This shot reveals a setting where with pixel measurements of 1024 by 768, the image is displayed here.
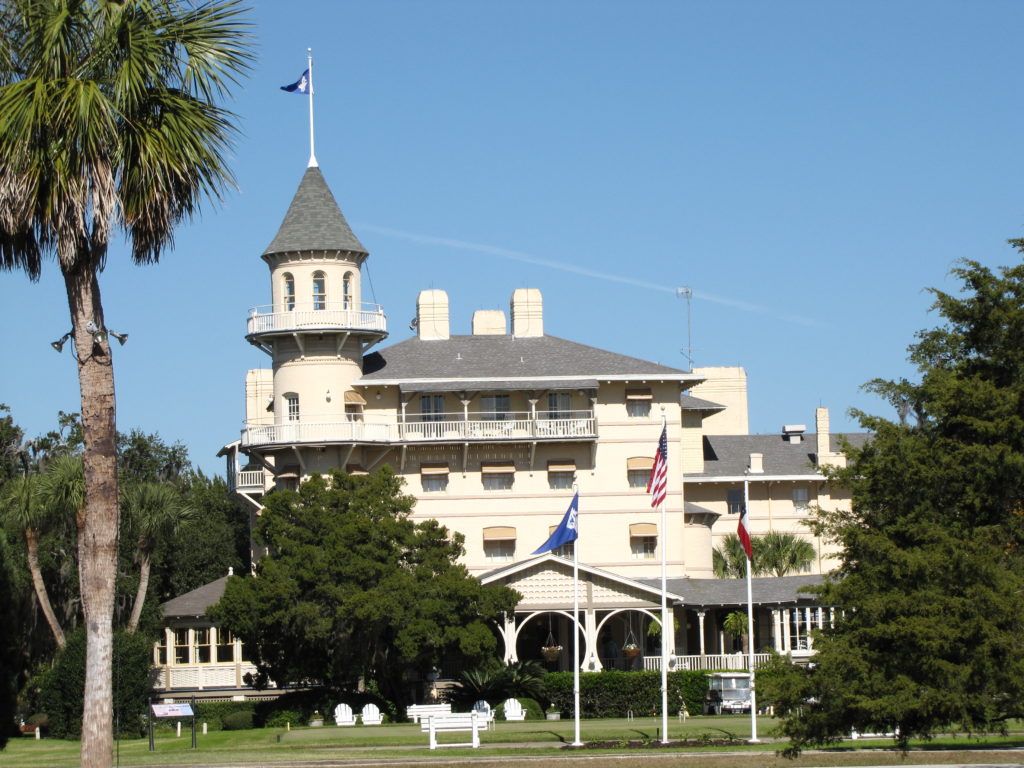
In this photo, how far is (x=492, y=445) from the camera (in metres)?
66.6

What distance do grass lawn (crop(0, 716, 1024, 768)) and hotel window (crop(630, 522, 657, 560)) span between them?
17.4 metres

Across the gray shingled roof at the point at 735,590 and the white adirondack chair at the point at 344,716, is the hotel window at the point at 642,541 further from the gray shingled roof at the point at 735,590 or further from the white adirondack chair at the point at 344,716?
the white adirondack chair at the point at 344,716

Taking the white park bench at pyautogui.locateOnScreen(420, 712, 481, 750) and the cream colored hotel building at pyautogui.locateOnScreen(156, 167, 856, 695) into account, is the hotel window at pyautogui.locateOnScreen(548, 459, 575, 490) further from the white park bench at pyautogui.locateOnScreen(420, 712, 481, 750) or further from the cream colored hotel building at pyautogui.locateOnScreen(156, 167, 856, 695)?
the white park bench at pyautogui.locateOnScreen(420, 712, 481, 750)

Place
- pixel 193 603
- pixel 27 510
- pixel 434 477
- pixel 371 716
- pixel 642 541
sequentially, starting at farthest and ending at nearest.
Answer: pixel 193 603 < pixel 642 541 < pixel 434 477 < pixel 27 510 < pixel 371 716

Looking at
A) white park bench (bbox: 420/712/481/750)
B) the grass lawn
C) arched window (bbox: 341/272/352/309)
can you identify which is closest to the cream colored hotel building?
arched window (bbox: 341/272/352/309)

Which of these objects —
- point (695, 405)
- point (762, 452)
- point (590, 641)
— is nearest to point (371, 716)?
point (590, 641)

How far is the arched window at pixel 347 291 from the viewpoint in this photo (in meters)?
64.7

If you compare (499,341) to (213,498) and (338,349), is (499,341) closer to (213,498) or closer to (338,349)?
(338,349)

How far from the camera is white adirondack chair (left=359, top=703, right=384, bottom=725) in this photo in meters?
51.2

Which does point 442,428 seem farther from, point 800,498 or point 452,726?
point 452,726

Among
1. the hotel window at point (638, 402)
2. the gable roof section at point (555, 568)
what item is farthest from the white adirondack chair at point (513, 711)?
the hotel window at point (638, 402)

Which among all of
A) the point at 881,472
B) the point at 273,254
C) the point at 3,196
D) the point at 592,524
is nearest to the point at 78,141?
the point at 3,196

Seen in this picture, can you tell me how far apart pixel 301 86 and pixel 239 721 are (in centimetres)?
2382

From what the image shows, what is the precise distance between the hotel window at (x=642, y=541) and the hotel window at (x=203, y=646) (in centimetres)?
1861
